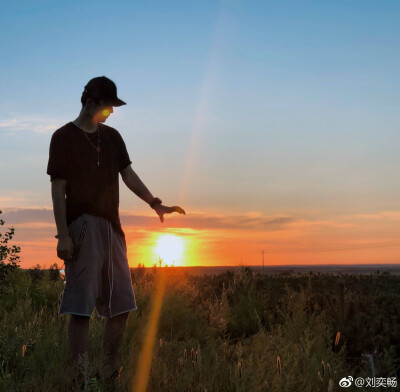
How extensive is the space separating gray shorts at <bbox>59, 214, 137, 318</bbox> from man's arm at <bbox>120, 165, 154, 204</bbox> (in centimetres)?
54

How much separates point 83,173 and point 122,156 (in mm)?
507

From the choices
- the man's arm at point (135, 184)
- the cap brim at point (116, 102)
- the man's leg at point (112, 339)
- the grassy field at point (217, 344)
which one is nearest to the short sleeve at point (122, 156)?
the man's arm at point (135, 184)

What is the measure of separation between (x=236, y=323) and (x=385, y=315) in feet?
7.53

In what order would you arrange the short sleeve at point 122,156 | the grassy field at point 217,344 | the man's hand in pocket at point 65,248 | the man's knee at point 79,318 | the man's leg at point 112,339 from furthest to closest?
the short sleeve at point 122,156 → the man's leg at point 112,339 → the man's knee at point 79,318 → the man's hand in pocket at point 65,248 → the grassy field at point 217,344

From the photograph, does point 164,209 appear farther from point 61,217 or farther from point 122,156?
point 61,217

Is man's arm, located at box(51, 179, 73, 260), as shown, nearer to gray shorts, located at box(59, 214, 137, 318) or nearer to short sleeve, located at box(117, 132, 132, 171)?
gray shorts, located at box(59, 214, 137, 318)

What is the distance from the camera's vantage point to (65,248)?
4312 millimetres

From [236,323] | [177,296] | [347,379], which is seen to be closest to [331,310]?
[236,323]

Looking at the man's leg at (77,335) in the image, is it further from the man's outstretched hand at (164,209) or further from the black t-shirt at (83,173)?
the man's outstretched hand at (164,209)

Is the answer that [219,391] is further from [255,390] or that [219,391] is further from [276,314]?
[276,314]

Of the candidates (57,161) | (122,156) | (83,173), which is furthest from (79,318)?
(122,156)

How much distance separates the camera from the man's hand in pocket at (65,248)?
4.31m

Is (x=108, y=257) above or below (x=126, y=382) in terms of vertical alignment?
above

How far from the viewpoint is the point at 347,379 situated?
176 inches
